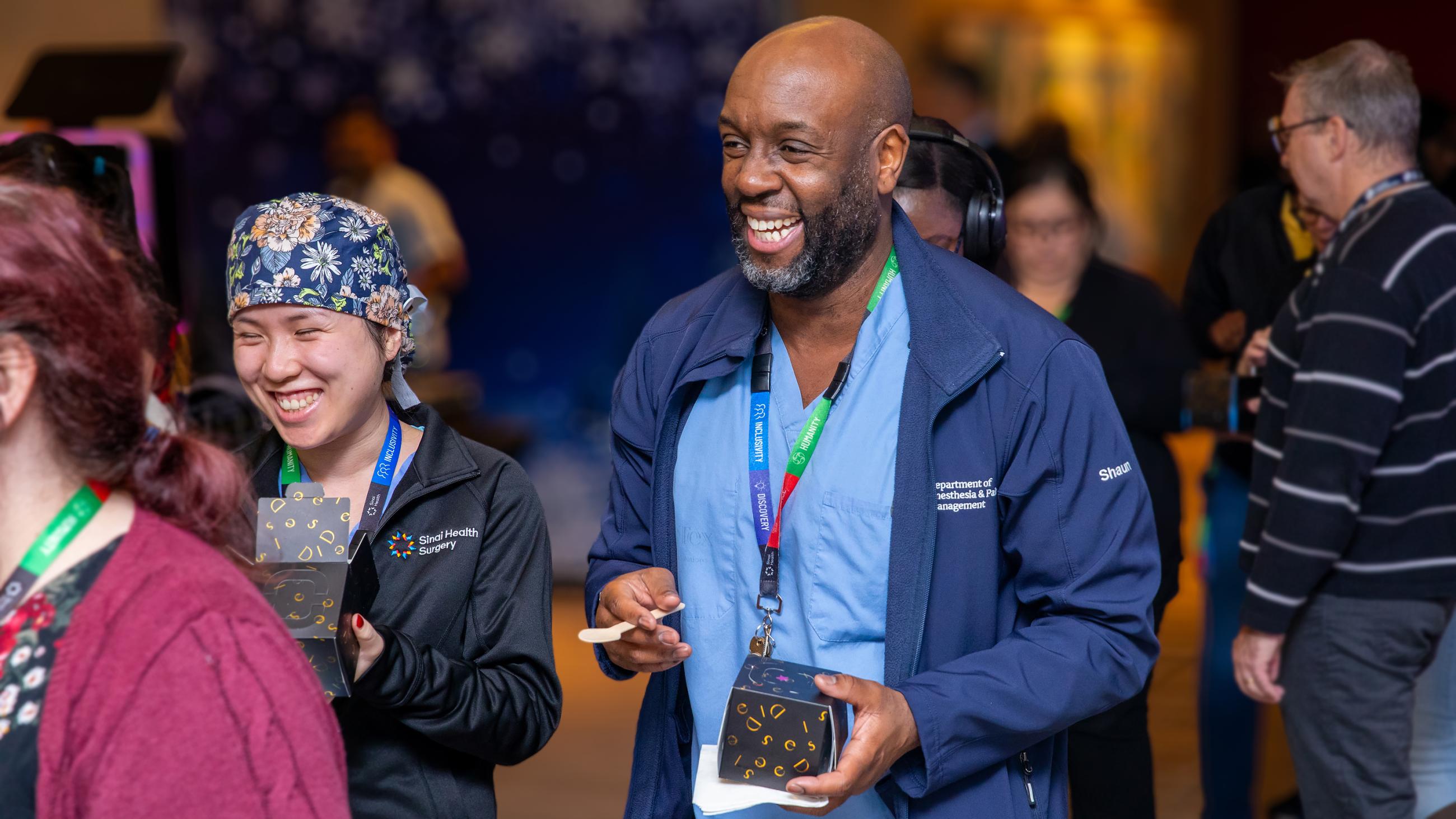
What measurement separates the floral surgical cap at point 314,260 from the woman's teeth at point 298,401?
129mm

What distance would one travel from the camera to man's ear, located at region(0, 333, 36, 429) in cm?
122

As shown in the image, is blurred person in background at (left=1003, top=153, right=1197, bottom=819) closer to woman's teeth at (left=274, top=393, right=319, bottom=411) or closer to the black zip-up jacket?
the black zip-up jacket

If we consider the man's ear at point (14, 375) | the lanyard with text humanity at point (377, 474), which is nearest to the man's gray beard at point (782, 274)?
the lanyard with text humanity at point (377, 474)

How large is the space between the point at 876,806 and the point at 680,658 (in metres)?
0.35

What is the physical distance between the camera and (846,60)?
6.52 feet

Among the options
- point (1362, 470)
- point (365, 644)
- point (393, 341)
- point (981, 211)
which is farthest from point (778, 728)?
point (1362, 470)

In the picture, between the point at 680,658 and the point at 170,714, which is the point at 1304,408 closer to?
the point at 680,658

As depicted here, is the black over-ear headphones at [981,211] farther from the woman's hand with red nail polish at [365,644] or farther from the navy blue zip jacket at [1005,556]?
the woman's hand with red nail polish at [365,644]

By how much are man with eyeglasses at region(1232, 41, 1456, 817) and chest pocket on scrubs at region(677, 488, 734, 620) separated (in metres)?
1.39

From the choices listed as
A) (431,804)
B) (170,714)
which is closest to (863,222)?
(431,804)

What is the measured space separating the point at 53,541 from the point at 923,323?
1.17 m

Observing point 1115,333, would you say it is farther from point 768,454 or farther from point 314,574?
point 314,574

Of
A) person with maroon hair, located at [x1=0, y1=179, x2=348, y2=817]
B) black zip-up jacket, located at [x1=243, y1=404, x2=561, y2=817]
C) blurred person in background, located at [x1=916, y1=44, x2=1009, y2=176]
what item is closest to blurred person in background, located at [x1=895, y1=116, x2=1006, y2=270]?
black zip-up jacket, located at [x1=243, y1=404, x2=561, y2=817]

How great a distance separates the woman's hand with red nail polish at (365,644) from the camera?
1.76 metres
